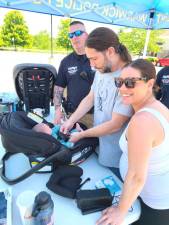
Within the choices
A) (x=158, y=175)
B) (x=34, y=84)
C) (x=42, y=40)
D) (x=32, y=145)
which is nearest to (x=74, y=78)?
(x=34, y=84)

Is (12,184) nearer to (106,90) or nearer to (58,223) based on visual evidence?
(58,223)

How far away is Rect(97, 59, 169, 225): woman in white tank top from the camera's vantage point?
748 millimetres

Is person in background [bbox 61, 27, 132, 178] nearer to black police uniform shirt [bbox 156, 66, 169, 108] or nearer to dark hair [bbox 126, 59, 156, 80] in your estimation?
dark hair [bbox 126, 59, 156, 80]

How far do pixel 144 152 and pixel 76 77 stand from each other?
129 cm

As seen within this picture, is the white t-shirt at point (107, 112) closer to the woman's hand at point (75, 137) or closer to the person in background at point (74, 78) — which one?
the woman's hand at point (75, 137)

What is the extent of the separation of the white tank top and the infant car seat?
1.07m

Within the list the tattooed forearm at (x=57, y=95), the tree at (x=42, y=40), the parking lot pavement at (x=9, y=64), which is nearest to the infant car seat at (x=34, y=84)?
the tattooed forearm at (x=57, y=95)

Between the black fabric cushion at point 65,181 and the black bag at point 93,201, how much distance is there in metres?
0.06

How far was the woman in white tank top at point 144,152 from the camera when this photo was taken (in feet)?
2.45

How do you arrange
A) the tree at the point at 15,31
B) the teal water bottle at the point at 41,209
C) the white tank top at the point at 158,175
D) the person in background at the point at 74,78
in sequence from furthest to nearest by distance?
the tree at the point at 15,31 < the person in background at the point at 74,78 < the white tank top at the point at 158,175 < the teal water bottle at the point at 41,209

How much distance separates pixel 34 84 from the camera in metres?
1.73

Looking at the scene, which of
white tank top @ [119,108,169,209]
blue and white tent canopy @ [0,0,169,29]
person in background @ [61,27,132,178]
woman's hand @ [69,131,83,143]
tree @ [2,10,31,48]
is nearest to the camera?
white tank top @ [119,108,169,209]

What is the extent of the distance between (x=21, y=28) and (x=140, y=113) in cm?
2245

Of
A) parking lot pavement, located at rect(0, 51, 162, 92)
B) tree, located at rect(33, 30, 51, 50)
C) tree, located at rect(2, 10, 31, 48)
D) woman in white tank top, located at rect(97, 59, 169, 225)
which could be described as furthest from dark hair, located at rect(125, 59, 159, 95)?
tree, located at rect(2, 10, 31, 48)
